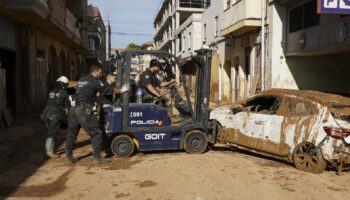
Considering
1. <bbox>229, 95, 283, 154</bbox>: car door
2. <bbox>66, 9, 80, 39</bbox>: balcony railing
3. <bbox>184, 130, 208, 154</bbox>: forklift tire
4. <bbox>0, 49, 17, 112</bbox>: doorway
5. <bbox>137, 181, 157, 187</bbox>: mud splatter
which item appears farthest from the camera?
<bbox>66, 9, 80, 39</bbox>: balcony railing

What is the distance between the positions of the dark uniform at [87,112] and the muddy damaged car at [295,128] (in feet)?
9.18

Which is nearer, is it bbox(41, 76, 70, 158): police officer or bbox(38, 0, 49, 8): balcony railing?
bbox(41, 76, 70, 158): police officer

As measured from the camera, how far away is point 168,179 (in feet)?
23.6

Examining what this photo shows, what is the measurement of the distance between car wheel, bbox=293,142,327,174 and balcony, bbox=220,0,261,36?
1213 centimetres

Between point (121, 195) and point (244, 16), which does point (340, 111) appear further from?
point (244, 16)

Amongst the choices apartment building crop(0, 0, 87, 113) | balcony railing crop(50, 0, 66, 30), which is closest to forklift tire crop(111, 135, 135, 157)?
apartment building crop(0, 0, 87, 113)

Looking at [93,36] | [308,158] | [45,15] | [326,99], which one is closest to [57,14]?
[45,15]

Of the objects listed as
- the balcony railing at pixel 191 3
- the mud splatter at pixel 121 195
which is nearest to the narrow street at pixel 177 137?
the mud splatter at pixel 121 195

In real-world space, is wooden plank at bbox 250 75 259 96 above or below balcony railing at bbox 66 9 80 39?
below

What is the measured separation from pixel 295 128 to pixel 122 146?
11.5ft

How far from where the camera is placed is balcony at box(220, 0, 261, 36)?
1922cm

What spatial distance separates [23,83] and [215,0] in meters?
13.8

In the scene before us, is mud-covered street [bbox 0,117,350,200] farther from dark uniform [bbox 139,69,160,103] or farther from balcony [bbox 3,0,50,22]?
balcony [bbox 3,0,50,22]

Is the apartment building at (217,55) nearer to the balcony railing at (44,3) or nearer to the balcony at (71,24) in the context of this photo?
the balcony at (71,24)
